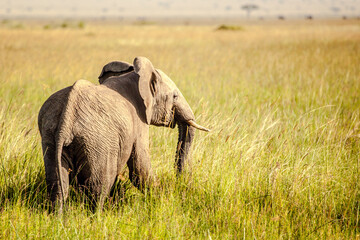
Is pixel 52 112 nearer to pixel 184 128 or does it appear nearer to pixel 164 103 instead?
pixel 164 103

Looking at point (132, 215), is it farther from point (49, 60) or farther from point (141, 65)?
point (49, 60)

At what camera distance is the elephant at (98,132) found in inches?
111

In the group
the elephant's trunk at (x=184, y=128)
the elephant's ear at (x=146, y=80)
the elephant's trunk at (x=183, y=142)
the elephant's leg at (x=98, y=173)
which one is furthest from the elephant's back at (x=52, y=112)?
the elephant's trunk at (x=183, y=142)

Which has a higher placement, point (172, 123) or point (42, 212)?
point (172, 123)

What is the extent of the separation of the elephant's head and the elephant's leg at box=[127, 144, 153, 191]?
0.85ft

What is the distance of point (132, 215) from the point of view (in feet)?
10.8

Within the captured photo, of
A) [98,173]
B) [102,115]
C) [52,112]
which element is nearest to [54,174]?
[98,173]

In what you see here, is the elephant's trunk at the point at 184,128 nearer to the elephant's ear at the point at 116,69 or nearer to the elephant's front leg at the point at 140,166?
the elephant's front leg at the point at 140,166

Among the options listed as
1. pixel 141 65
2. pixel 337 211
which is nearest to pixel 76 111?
pixel 141 65

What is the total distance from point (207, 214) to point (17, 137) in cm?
236

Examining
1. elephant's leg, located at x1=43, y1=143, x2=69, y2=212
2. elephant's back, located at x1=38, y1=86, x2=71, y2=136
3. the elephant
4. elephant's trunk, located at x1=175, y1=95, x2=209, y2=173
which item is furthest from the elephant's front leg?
elephant's back, located at x1=38, y1=86, x2=71, y2=136

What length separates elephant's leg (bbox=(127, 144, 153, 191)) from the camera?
318 centimetres

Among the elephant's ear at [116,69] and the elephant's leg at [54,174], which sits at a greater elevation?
the elephant's ear at [116,69]

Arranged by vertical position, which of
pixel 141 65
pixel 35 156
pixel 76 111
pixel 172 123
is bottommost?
pixel 35 156
